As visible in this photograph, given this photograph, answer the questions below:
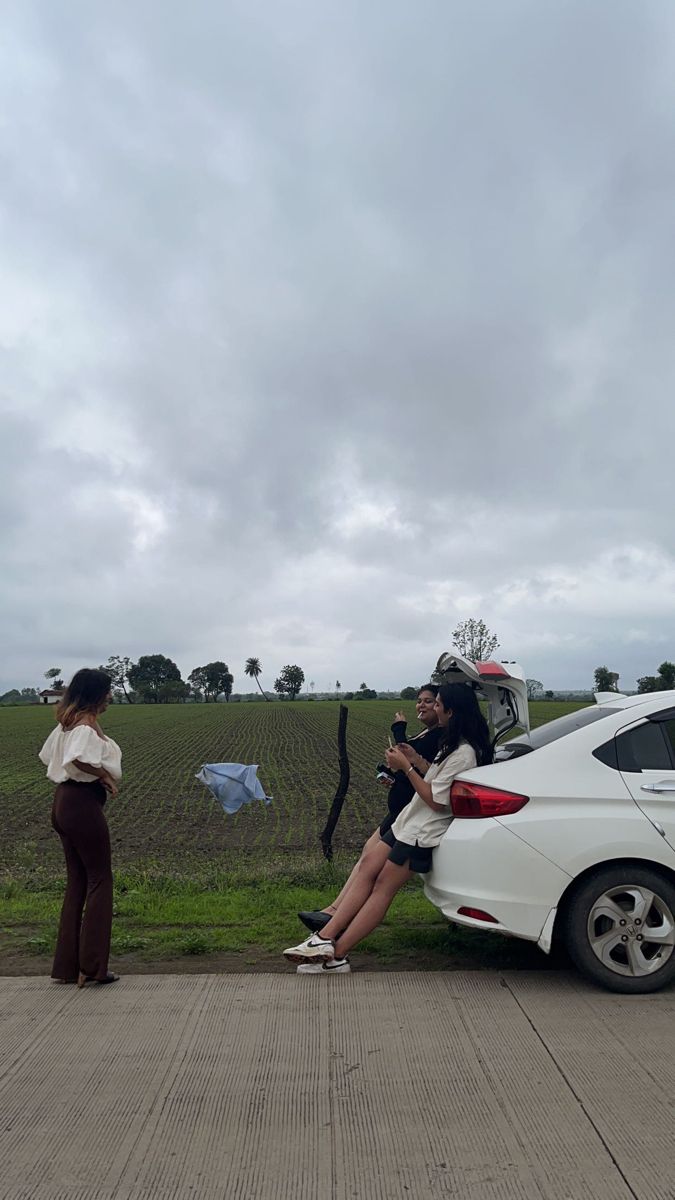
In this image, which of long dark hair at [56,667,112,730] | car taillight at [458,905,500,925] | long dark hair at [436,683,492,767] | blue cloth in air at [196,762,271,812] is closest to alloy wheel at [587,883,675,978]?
car taillight at [458,905,500,925]

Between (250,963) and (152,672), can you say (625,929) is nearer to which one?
(250,963)

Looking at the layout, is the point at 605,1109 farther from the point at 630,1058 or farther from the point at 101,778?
the point at 101,778

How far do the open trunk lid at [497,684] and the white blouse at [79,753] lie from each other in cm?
229

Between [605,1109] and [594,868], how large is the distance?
4.88 ft

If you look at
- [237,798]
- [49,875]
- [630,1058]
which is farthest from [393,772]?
[49,875]

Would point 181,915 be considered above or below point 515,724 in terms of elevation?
below

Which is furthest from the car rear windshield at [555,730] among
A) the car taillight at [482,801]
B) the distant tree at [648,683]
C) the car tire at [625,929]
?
the distant tree at [648,683]

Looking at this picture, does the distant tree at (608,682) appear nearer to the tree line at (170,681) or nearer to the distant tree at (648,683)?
the distant tree at (648,683)

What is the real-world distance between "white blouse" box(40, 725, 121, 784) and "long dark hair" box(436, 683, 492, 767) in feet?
6.26

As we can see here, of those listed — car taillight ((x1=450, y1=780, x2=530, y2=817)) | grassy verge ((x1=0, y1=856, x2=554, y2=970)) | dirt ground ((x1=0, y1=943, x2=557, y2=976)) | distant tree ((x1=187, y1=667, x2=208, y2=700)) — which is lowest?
dirt ground ((x1=0, y1=943, x2=557, y2=976))

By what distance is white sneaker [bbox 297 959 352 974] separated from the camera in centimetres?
504

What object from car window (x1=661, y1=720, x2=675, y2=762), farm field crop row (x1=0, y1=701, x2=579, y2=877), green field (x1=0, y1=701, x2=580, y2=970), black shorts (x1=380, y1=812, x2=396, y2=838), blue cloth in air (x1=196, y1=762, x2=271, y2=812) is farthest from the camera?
farm field crop row (x1=0, y1=701, x2=579, y2=877)

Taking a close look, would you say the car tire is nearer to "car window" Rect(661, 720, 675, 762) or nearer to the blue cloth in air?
"car window" Rect(661, 720, 675, 762)

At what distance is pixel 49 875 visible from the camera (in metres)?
9.02
